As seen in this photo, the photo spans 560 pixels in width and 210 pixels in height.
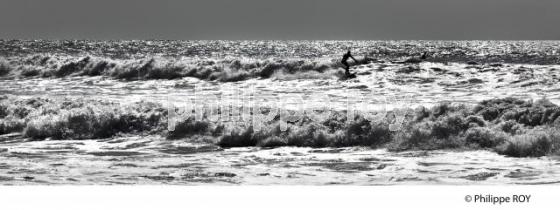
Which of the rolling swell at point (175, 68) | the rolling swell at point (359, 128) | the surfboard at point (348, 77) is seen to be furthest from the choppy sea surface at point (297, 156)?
the rolling swell at point (175, 68)

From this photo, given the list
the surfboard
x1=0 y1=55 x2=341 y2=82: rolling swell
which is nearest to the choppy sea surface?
the surfboard

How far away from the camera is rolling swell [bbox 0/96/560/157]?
31.9 feet

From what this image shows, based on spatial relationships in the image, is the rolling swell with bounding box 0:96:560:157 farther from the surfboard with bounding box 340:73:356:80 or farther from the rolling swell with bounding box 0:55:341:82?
the rolling swell with bounding box 0:55:341:82

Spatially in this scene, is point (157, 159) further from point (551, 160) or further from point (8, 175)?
point (551, 160)

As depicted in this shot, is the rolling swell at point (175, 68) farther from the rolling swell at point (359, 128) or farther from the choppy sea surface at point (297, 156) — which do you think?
the rolling swell at point (359, 128)

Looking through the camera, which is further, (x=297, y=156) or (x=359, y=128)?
(x=359, y=128)

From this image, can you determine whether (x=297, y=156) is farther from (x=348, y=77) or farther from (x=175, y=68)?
(x=175, y=68)

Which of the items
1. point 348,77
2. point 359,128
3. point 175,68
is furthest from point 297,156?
point 175,68

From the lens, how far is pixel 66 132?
12000 mm

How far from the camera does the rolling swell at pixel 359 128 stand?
973 cm

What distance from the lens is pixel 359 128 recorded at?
10836 mm

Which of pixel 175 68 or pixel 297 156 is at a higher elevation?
pixel 175 68

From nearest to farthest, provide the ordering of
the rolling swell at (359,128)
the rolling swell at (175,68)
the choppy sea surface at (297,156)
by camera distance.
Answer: the choppy sea surface at (297,156) < the rolling swell at (359,128) < the rolling swell at (175,68)
